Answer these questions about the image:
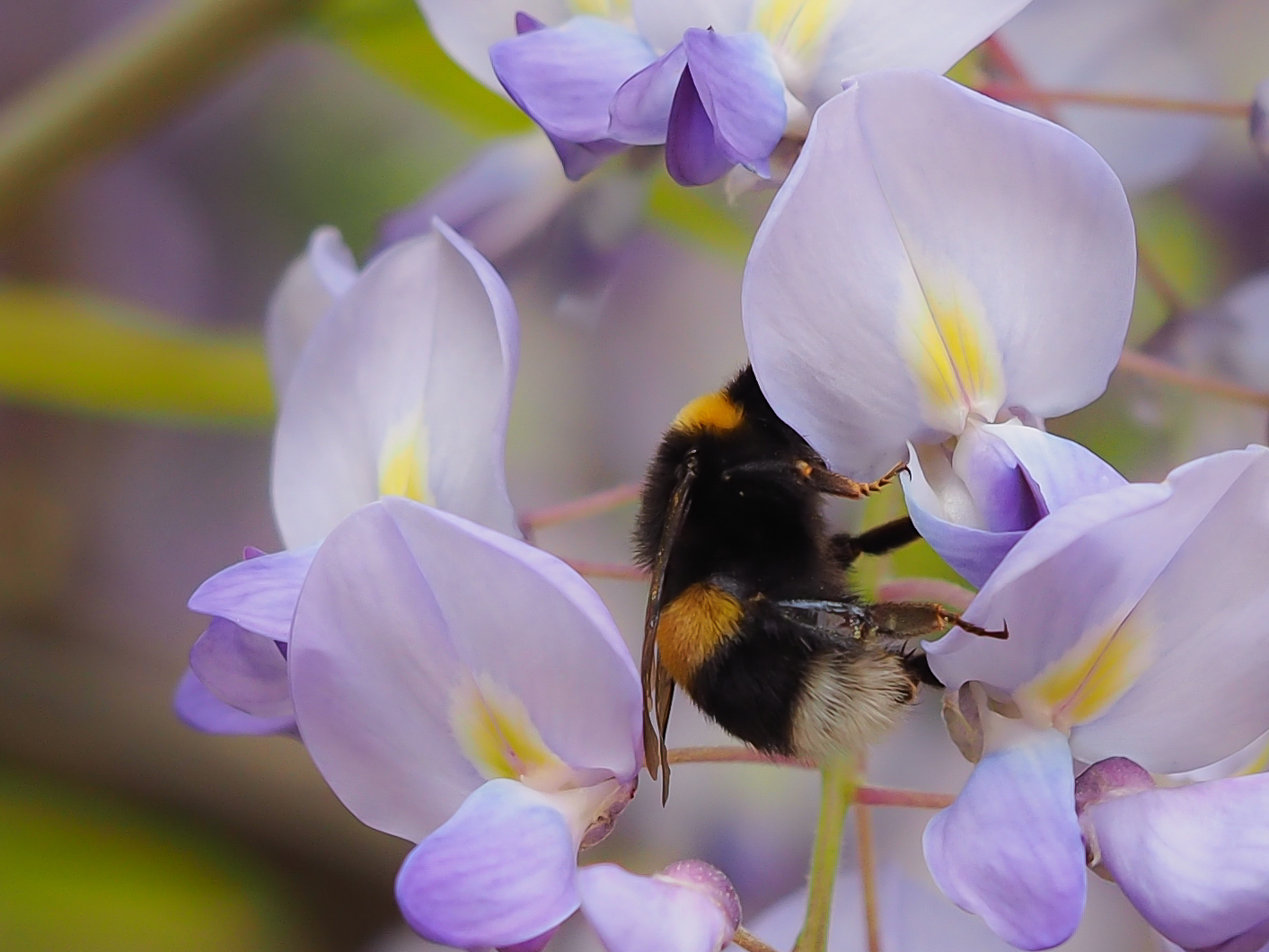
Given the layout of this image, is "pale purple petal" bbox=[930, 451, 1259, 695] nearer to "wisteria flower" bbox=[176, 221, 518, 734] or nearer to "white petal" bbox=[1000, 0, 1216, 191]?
"wisteria flower" bbox=[176, 221, 518, 734]

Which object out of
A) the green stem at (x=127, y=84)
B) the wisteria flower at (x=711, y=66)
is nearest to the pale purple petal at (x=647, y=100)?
the wisteria flower at (x=711, y=66)

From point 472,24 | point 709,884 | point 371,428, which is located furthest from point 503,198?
point 709,884

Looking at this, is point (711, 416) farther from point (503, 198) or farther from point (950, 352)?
point (503, 198)

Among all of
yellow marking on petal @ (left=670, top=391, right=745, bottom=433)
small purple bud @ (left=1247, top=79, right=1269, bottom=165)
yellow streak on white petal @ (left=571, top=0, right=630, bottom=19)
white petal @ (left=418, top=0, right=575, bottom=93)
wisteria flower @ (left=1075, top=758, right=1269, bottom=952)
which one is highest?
yellow streak on white petal @ (left=571, top=0, right=630, bottom=19)

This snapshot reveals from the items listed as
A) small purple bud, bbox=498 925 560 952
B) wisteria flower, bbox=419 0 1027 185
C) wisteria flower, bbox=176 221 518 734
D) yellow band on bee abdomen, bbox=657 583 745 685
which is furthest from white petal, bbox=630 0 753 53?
small purple bud, bbox=498 925 560 952

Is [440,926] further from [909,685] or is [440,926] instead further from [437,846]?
[909,685]

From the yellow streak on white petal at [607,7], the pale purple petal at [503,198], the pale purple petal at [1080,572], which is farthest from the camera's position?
the pale purple petal at [503,198]

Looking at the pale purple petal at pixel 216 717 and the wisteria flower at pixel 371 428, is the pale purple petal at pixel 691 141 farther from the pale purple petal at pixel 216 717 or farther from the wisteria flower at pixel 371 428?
the pale purple petal at pixel 216 717
